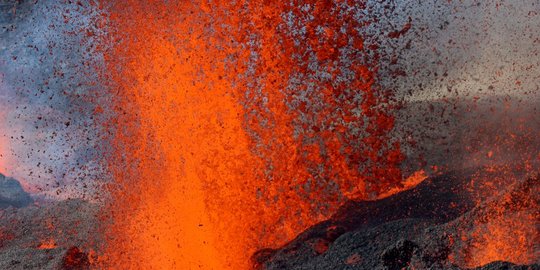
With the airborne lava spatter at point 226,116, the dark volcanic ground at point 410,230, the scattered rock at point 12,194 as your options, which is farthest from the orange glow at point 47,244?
the scattered rock at point 12,194

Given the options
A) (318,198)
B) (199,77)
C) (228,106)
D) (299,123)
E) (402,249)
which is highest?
(199,77)

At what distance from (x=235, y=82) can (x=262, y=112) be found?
735 mm

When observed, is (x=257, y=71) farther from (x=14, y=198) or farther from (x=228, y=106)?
(x=14, y=198)

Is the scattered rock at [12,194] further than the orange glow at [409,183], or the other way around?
the scattered rock at [12,194]

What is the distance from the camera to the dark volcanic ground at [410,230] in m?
5.65

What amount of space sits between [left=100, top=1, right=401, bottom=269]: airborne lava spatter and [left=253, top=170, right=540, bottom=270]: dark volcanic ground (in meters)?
0.78

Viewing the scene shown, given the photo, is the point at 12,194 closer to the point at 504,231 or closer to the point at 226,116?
the point at 226,116

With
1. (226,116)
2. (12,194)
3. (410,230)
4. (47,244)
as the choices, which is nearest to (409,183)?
(410,230)

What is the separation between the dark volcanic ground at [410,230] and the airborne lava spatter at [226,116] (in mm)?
783

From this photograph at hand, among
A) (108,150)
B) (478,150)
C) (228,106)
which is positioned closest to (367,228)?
(228,106)

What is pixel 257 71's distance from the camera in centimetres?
877

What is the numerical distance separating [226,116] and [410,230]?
12.2 feet

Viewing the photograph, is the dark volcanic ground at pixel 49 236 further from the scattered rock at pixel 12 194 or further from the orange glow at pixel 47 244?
→ the scattered rock at pixel 12 194

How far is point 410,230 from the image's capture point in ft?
21.3
